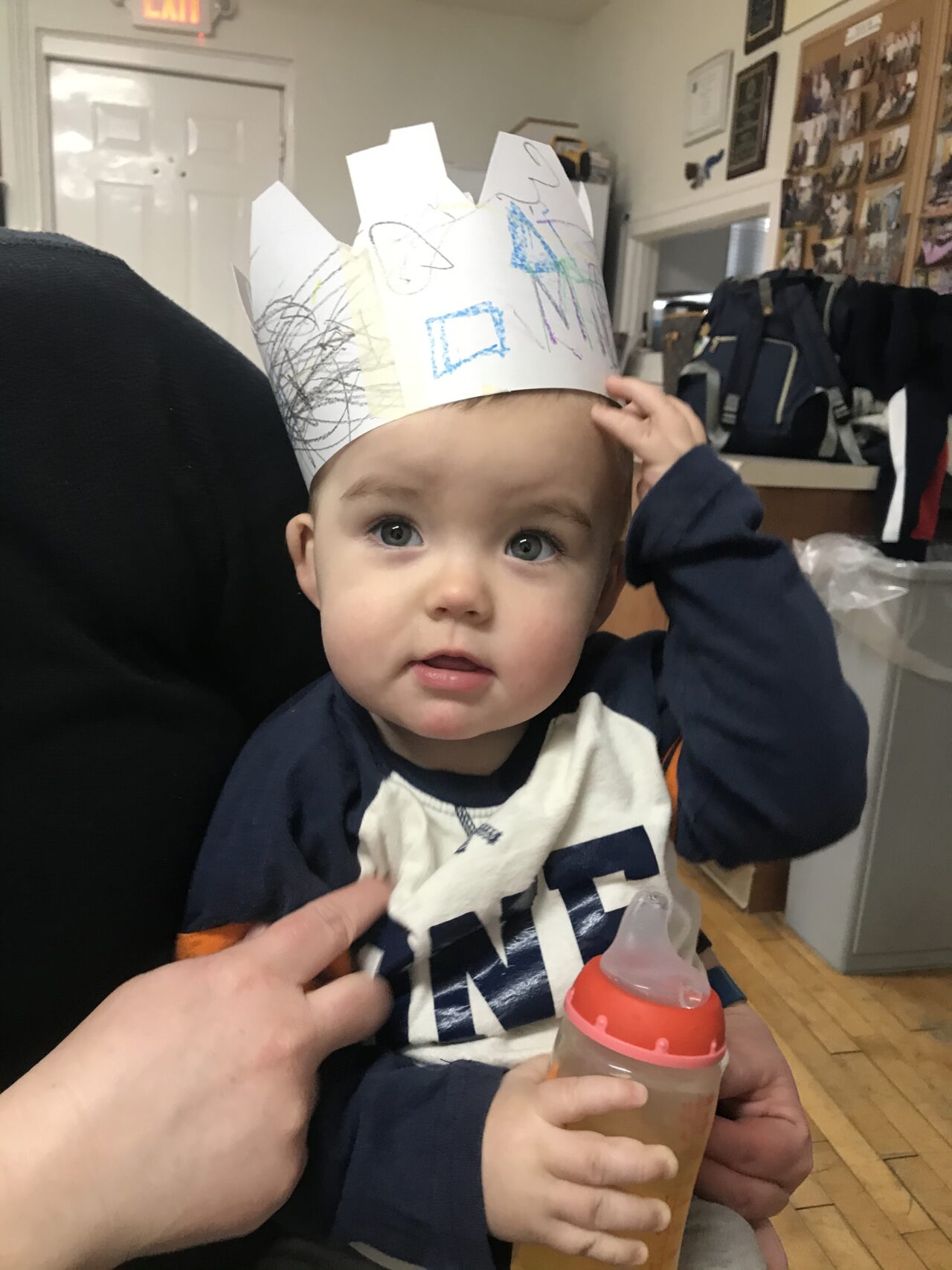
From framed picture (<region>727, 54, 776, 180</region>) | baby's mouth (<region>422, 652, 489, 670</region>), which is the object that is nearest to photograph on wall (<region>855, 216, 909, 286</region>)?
framed picture (<region>727, 54, 776, 180</region>)

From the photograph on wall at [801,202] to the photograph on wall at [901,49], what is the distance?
0.34 metres

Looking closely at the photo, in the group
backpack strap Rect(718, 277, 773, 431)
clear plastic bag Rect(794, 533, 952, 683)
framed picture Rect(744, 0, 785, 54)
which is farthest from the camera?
framed picture Rect(744, 0, 785, 54)

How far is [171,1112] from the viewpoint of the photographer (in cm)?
47

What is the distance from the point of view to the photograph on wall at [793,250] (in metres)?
2.72

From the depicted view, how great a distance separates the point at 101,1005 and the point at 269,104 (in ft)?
14.3

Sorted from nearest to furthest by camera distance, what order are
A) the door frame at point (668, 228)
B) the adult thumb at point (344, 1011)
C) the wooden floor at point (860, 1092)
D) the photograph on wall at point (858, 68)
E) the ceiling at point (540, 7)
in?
the adult thumb at point (344, 1011) < the wooden floor at point (860, 1092) < the photograph on wall at point (858, 68) < the door frame at point (668, 228) < the ceiling at point (540, 7)

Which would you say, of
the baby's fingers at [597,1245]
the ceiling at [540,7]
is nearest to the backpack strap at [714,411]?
the baby's fingers at [597,1245]

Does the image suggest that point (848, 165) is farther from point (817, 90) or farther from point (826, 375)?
point (826, 375)

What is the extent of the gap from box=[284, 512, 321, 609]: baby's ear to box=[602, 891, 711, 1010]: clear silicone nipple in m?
0.33

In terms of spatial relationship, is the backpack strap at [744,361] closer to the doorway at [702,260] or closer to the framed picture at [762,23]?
the framed picture at [762,23]

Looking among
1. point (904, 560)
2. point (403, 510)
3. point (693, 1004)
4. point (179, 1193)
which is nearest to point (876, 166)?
point (904, 560)

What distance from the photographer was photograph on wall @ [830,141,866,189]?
2438mm

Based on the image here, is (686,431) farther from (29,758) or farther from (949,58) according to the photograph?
(949,58)

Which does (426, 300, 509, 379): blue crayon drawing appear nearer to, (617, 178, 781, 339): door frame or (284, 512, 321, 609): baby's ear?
(284, 512, 321, 609): baby's ear
